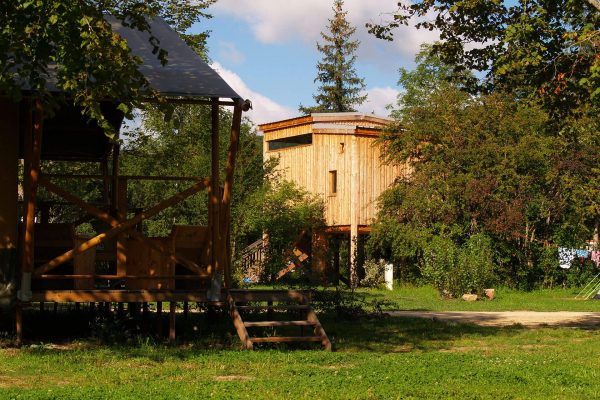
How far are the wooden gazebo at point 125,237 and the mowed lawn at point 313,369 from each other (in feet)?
2.38

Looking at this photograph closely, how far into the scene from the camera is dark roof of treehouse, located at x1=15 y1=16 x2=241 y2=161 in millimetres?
13734

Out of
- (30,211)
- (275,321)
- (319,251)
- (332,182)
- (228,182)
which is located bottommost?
(275,321)

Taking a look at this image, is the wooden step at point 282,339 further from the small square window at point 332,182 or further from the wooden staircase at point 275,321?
the small square window at point 332,182

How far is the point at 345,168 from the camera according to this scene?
36.1 meters

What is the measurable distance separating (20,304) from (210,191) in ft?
10.0

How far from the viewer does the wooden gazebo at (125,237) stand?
1348 cm

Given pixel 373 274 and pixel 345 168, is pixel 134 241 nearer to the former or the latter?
pixel 373 274

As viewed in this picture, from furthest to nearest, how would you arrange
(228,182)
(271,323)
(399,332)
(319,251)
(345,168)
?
1. (319,251)
2. (345,168)
3. (399,332)
4. (228,182)
5. (271,323)

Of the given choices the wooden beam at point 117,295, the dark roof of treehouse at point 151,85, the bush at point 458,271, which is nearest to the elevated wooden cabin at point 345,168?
the bush at point 458,271

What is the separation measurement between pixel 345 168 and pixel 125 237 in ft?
71.5

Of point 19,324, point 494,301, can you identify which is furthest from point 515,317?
point 19,324

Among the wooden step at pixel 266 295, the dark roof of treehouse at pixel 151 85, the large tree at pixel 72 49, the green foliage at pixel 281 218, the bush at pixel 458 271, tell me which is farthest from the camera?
the green foliage at pixel 281 218

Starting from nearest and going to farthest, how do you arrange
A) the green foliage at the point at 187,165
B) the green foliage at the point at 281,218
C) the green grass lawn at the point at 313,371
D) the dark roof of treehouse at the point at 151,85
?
1. the green grass lawn at the point at 313,371
2. the dark roof of treehouse at the point at 151,85
3. the green foliage at the point at 187,165
4. the green foliage at the point at 281,218

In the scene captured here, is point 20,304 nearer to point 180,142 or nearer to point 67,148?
point 67,148
